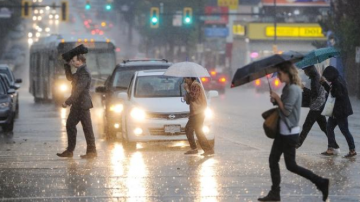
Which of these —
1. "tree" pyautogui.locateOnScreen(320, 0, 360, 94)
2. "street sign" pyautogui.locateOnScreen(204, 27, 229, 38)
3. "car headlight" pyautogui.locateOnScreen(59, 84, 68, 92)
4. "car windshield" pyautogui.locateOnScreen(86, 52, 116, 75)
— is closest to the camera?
"car windshield" pyautogui.locateOnScreen(86, 52, 116, 75)

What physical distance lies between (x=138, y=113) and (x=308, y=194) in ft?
24.3

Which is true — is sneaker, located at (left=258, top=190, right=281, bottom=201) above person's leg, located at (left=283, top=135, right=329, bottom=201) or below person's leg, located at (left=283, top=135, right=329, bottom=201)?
below

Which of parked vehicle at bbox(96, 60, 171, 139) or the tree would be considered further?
the tree

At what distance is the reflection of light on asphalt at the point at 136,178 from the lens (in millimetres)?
12726

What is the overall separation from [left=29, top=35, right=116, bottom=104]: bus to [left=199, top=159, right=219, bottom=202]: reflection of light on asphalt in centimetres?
2183

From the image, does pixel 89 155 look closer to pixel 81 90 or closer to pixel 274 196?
pixel 81 90

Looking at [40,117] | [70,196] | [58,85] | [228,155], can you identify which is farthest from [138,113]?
[58,85]

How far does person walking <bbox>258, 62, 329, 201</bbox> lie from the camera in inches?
458

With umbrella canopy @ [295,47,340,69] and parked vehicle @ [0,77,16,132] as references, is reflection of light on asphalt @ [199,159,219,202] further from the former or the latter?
parked vehicle @ [0,77,16,132]

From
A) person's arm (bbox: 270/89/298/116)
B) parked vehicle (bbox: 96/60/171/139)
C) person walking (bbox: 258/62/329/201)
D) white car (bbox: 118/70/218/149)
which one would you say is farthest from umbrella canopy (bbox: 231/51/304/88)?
parked vehicle (bbox: 96/60/171/139)

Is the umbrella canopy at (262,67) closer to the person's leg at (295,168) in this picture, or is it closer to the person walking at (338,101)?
the person's leg at (295,168)

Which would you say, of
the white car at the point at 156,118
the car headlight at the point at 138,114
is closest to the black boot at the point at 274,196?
the white car at the point at 156,118

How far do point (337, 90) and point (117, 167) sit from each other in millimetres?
4116

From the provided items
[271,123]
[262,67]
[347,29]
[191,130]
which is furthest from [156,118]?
[347,29]
